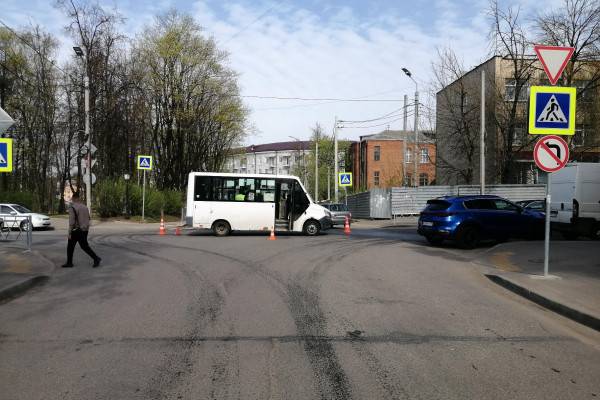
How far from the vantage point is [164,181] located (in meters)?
43.5

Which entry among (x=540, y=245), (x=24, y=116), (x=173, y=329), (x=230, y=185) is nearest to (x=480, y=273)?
(x=540, y=245)

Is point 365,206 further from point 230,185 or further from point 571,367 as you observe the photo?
point 571,367

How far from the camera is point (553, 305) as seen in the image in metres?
7.63

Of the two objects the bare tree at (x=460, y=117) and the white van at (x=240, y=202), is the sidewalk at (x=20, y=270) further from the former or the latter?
the bare tree at (x=460, y=117)

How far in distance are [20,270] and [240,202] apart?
1081 cm

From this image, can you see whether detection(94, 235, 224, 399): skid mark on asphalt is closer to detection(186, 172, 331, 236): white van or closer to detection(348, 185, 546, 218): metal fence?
detection(186, 172, 331, 236): white van

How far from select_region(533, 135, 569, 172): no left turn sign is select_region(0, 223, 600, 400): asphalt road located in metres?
2.43

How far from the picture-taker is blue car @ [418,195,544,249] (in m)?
16.1

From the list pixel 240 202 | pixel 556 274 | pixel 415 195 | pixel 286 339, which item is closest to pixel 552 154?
pixel 556 274

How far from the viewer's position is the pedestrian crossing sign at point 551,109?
9742 mm

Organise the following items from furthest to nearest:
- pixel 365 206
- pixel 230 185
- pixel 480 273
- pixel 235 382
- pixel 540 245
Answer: pixel 365 206
pixel 230 185
pixel 540 245
pixel 480 273
pixel 235 382

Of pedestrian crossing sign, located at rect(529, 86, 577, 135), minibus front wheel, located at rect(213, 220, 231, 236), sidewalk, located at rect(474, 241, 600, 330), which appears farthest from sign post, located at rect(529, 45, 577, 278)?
minibus front wheel, located at rect(213, 220, 231, 236)

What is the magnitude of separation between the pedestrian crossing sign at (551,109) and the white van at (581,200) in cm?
888

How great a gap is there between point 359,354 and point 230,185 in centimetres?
1629
